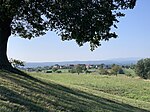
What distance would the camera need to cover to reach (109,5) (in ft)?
80.9

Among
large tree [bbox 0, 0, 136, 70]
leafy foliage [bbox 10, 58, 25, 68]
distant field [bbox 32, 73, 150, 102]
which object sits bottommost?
distant field [bbox 32, 73, 150, 102]

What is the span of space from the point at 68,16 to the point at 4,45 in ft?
18.5

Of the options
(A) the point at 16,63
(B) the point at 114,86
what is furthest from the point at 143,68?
(A) the point at 16,63

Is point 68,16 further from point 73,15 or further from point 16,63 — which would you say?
point 16,63

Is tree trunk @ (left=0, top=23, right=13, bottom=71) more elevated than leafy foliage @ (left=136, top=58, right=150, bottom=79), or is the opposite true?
tree trunk @ (left=0, top=23, right=13, bottom=71)

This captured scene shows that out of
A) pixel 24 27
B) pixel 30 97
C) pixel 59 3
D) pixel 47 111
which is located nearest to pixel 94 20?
pixel 59 3

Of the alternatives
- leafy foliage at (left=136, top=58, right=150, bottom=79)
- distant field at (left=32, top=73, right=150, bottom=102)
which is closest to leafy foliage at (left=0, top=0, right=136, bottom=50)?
distant field at (left=32, top=73, right=150, bottom=102)

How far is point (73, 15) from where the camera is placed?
23438 mm

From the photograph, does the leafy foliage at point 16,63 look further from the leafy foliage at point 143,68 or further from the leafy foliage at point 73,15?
the leafy foliage at point 143,68

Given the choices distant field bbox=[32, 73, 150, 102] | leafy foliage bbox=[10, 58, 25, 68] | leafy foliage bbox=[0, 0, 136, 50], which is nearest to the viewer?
leafy foliage bbox=[0, 0, 136, 50]

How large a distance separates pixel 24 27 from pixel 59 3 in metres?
6.15

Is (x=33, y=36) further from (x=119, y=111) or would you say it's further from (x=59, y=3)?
(x=119, y=111)

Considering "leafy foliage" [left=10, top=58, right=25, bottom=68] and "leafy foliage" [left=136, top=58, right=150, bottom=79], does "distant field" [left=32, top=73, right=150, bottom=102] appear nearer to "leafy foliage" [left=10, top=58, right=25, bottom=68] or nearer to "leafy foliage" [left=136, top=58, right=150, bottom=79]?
"leafy foliage" [left=10, top=58, right=25, bottom=68]

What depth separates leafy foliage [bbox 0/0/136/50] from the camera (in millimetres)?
23641
